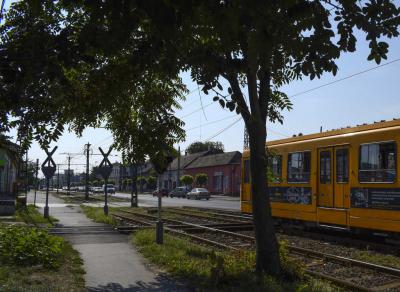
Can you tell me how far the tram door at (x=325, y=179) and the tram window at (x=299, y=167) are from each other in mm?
588

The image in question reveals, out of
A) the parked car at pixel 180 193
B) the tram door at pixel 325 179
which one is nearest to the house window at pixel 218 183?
the parked car at pixel 180 193

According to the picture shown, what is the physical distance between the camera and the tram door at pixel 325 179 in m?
15.2

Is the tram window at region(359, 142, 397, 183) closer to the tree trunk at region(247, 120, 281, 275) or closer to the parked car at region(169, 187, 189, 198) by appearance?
the tree trunk at region(247, 120, 281, 275)

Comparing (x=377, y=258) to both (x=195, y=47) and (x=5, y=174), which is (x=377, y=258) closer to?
(x=195, y=47)

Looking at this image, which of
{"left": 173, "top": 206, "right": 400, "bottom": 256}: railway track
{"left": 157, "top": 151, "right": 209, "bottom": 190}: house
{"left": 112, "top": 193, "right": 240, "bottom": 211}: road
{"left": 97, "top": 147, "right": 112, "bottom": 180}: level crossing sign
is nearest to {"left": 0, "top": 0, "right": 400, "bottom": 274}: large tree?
{"left": 173, "top": 206, "right": 400, "bottom": 256}: railway track

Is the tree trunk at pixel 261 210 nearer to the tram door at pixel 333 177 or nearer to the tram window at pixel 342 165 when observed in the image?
the tram door at pixel 333 177

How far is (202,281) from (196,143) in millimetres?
141135

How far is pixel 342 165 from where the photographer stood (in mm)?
14867

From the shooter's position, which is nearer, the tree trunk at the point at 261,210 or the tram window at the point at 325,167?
the tree trunk at the point at 261,210

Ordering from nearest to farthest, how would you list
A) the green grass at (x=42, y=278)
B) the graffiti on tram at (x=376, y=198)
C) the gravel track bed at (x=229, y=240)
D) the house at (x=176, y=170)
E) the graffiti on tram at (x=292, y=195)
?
1. the green grass at (x=42, y=278)
2. the graffiti on tram at (x=376, y=198)
3. the gravel track bed at (x=229, y=240)
4. the graffiti on tram at (x=292, y=195)
5. the house at (x=176, y=170)

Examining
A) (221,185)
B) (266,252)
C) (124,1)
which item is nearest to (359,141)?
(266,252)

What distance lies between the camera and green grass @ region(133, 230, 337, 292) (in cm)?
781

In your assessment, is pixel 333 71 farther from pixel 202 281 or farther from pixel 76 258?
pixel 76 258

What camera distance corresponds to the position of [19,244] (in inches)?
404
